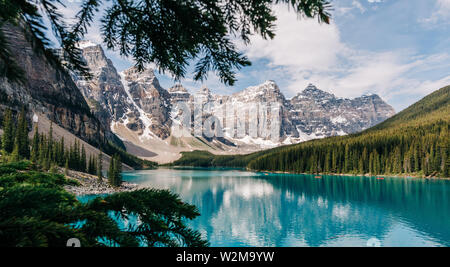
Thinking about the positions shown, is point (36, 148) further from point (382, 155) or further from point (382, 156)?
point (382, 155)

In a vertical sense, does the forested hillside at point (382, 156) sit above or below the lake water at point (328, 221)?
above

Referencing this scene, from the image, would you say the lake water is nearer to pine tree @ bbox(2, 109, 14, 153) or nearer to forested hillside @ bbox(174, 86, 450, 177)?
forested hillside @ bbox(174, 86, 450, 177)

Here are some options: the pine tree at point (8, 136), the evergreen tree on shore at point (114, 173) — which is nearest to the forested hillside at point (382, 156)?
the evergreen tree on shore at point (114, 173)

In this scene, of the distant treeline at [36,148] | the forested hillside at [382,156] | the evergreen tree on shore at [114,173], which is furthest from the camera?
the forested hillside at [382,156]

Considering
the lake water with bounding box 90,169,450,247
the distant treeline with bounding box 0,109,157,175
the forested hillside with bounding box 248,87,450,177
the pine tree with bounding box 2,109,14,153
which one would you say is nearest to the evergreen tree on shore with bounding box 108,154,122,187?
the distant treeline with bounding box 0,109,157,175

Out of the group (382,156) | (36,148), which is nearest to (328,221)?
(36,148)

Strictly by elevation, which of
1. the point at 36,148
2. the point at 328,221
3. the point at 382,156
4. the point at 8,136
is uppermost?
the point at 8,136

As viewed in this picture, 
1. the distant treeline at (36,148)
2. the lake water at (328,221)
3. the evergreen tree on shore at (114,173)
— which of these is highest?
the distant treeline at (36,148)

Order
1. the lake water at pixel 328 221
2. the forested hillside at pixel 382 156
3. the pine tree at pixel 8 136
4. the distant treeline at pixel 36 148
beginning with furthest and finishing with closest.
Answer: the forested hillside at pixel 382 156 → the pine tree at pixel 8 136 → the distant treeline at pixel 36 148 → the lake water at pixel 328 221

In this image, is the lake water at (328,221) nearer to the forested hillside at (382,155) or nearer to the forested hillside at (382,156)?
the forested hillside at (382,155)

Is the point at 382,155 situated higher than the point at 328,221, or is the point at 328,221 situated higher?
the point at 382,155

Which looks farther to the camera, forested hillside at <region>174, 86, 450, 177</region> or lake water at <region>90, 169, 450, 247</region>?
forested hillside at <region>174, 86, 450, 177</region>
